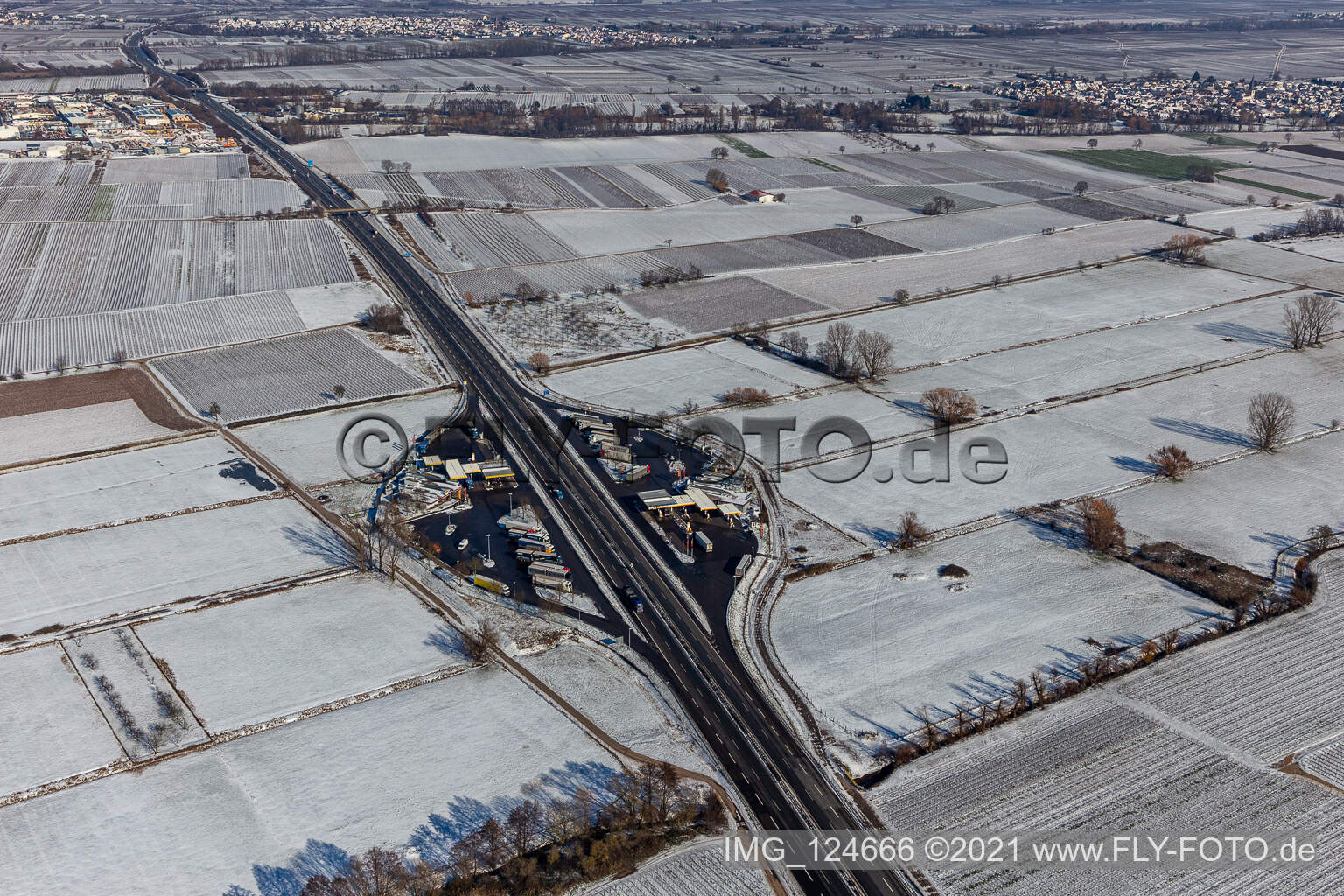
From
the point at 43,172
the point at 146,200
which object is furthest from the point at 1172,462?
the point at 43,172

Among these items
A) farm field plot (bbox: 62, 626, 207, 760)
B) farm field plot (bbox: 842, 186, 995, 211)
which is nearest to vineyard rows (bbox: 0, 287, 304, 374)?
farm field plot (bbox: 62, 626, 207, 760)

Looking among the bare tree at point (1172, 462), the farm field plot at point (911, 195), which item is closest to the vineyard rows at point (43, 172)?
the farm field plot at point (911, 195)

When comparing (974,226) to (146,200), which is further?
(974,226)

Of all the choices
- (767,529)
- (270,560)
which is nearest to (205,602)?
(270,560)

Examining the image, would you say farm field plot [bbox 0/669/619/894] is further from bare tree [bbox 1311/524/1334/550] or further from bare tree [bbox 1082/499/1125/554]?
bare tree [bbox 1311/524/1334/550]

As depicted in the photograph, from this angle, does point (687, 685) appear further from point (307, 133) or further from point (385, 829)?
point (307, 133)

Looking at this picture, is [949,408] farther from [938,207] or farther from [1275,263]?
[938,207]
